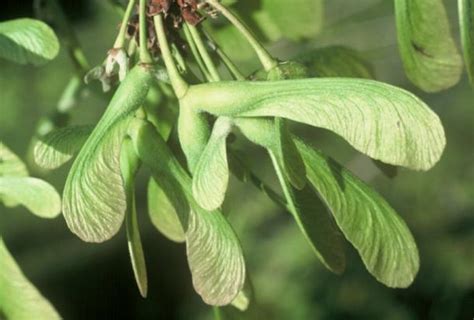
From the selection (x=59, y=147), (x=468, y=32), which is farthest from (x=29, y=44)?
(x=468, y=32)

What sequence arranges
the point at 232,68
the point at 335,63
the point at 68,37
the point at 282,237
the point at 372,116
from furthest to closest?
the point at 282,237 < the point at 68,37 < the point at 335,63 < the point at 232,68 < the point at 372,116

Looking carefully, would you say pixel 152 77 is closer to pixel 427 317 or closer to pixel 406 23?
pixel 406 23

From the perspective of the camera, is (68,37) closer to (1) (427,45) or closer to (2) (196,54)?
(2) (196,54)

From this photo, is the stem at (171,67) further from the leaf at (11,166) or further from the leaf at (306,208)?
the leaf at (11,166)

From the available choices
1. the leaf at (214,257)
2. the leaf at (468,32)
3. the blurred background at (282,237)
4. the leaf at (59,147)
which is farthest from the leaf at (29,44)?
the blurred background at (282,237)

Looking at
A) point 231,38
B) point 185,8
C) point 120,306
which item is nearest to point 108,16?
point 120,306
